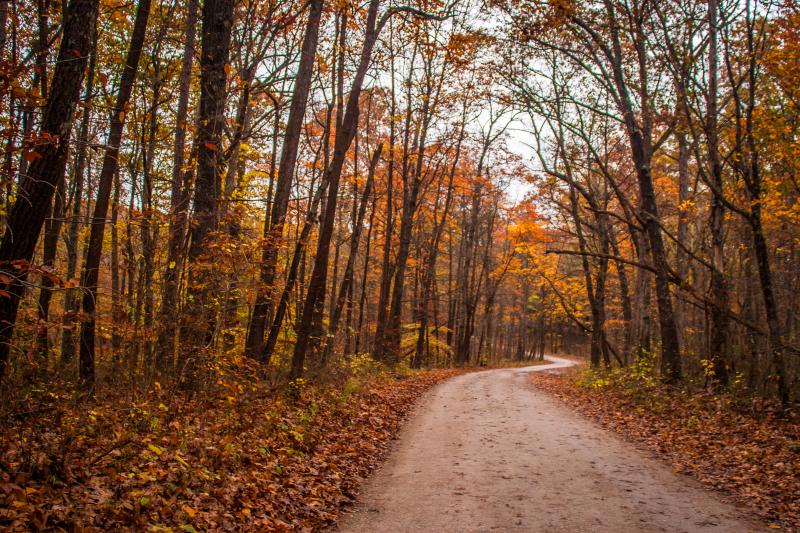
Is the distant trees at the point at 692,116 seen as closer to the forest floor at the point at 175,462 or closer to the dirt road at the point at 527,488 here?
the dirt road at the point at 527,488

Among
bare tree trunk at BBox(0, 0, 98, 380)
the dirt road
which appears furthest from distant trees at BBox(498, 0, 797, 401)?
bare tree trunk at BBox(0, 0, 98, 380)

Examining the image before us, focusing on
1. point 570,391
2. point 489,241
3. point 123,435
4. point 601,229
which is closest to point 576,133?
point 601,229

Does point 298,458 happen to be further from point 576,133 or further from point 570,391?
point 576,133

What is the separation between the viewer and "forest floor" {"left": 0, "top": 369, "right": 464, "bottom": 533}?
3.77m

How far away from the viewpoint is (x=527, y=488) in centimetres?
610

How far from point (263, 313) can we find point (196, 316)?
12.8 feet

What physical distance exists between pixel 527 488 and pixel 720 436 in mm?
4824

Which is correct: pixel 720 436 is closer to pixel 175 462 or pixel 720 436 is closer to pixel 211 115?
pixel 175 462

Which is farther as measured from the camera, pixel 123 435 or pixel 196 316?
pixel 196 316

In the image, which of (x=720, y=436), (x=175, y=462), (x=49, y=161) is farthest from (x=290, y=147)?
(x=720, y=436)

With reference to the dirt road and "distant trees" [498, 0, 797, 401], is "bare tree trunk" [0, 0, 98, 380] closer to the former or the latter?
the dirt road

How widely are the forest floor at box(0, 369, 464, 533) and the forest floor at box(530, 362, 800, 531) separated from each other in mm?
4615

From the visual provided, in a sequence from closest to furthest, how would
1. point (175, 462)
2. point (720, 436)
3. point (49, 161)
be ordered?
point (49, 161)
point (175, 462)
point (720, 436)

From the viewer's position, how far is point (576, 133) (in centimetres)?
1914
